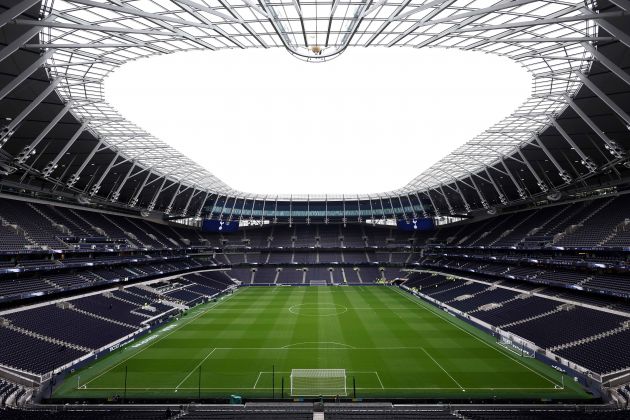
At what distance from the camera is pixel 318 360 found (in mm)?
31031

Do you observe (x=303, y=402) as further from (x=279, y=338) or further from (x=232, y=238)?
(x=232, y=238)

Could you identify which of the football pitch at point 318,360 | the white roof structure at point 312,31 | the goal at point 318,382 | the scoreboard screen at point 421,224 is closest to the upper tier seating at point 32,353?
the football pitch at point 318,360

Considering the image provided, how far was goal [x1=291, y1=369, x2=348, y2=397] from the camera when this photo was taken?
2470 cm

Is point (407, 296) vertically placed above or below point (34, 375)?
→ above

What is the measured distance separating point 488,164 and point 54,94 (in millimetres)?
49127

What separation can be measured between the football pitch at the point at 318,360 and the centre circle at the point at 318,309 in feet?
1.24

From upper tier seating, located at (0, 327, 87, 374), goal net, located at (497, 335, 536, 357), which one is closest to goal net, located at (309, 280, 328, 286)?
goal net, located at (497, 335, 536, 357)

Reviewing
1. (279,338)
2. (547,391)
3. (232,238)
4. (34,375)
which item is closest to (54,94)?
(34,375)

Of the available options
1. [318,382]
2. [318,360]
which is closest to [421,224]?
[318,360]

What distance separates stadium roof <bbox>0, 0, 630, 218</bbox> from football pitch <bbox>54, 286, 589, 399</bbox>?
18380 millimetres

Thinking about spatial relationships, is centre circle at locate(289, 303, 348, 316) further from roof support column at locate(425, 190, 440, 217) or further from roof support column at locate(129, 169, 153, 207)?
roof support column at locate(425, 190, 440, 217)

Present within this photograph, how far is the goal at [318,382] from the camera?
2470cm

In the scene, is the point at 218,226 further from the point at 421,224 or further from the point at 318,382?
the point at 318,382

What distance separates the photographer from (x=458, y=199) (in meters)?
77.8
